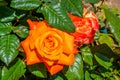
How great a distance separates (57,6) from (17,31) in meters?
0.15

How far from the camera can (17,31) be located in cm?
123

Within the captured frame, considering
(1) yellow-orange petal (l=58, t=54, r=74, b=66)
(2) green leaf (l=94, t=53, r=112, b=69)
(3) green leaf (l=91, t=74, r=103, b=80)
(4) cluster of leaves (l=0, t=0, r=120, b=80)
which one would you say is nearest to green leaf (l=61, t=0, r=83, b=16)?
(4) cluster of leaves (l=0, t=0, r=120, b=80)

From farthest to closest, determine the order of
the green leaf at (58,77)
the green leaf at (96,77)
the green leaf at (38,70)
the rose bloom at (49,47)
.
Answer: the green leaf at (96,77) → the green leaf at (58,77) → the green leaf at (38,70) → the rose bloom at (49,47)

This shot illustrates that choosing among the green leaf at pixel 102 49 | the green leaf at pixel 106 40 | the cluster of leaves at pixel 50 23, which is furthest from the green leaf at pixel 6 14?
the green leaf at pixel 106 40

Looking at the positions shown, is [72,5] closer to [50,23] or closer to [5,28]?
[50,23]

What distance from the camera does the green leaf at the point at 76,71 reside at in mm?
1309

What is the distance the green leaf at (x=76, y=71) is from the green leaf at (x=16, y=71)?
0.15 meters

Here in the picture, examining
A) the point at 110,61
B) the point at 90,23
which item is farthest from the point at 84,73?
the point at 90,23

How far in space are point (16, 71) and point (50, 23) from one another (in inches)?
8.5

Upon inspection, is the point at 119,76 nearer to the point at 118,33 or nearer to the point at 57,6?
the point at 118,33

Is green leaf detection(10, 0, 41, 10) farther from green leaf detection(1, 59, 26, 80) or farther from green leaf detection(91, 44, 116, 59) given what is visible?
green leaf detection(91, 44, 116, 59)

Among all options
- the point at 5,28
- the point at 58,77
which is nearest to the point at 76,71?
the point at 58,77

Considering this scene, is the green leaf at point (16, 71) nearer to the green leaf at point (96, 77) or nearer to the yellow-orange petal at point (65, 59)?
the yellow-orange petal at point (65, 59)

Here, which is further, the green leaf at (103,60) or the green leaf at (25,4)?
the green leaf at (103,60)
